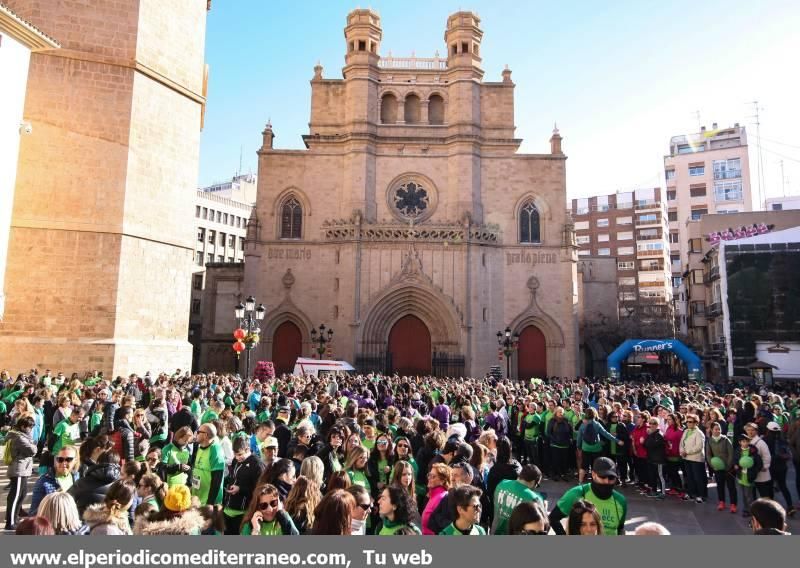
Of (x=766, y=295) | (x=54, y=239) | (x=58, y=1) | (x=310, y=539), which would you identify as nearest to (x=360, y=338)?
(x=54, y=239)

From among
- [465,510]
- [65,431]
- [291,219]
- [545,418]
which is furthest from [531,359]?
[465,510]

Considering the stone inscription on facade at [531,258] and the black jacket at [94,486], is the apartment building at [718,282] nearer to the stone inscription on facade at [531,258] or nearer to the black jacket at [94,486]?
the stone inscription on facade at [531,258]

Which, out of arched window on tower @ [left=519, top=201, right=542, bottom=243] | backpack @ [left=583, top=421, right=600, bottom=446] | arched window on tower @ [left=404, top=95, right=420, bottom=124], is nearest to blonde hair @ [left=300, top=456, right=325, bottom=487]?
backpack @ [left=583, top=421, right=600, bottom=446]

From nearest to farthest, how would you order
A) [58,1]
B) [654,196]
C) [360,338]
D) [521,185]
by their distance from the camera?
[58,1], [360,338], [521,185], [654,196]

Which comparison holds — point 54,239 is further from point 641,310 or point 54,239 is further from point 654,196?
point 654,196

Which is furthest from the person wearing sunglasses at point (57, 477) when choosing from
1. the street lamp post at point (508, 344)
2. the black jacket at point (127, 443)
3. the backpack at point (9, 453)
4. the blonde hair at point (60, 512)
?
the street lamp post at point (508, 344)

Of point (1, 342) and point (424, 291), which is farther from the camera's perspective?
point (424, 291)

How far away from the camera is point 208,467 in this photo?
6156 mm

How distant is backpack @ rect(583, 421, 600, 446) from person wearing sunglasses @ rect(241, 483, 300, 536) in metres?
6.92

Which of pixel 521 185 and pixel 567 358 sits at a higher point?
pixel 521 185

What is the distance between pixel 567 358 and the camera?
2992cm

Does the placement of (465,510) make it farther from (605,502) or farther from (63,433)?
(63,433)

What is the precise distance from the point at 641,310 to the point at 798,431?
3933cm

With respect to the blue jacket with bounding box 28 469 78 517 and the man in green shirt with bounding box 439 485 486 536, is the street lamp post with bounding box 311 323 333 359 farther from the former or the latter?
the man in green shirt with bounding box 439 485 486 536
